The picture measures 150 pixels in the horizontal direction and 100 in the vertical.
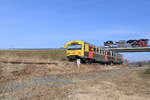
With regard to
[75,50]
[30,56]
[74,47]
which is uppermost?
[74,47]

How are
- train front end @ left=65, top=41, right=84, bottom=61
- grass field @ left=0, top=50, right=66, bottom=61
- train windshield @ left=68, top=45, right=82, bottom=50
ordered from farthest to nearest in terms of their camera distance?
train windshield @ left=68, top=45, right=82, bottom=50, train front end @ left=65, top=41, right=84, bottom=61, grass field @ left=0, top=50, right=66, bottom=61

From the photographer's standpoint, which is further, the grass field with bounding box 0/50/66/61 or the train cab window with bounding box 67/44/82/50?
the train cab window with bounding box 67/44/82/50

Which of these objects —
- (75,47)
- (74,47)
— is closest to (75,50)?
(75,47)

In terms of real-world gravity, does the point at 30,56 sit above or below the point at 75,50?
below

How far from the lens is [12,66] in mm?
11648

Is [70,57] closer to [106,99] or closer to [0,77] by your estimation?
[0,77]

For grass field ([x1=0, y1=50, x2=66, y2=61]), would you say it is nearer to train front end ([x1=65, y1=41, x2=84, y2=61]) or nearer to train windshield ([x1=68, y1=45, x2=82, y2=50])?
train front end ([x1=65, y1=41, x2=84, y2=61])

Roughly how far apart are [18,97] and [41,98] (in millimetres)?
784

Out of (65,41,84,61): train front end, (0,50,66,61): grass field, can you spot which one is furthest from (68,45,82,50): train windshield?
(0,50,66,61): grass field

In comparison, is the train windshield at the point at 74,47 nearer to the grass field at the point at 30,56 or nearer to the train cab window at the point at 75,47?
the train cab window at the point at 75,47

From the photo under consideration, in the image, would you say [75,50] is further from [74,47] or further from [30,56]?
[30,56]

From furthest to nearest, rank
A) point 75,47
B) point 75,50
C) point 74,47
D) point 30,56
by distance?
point 30,56
point 74,47
point 75,47
point 75,50

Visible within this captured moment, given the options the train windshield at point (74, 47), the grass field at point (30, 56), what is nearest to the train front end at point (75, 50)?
the train windshield at point (74, 47)

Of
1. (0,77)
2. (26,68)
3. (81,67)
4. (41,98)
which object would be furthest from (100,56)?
(41,98)
